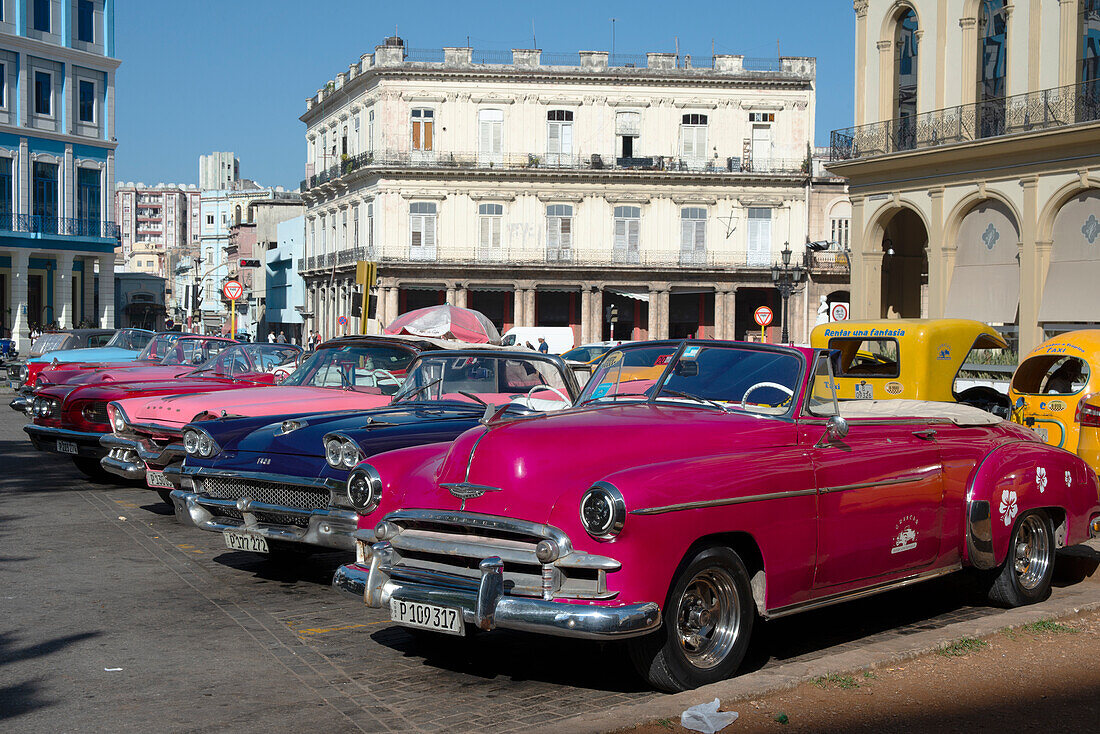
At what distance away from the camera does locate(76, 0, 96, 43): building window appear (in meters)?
48.8

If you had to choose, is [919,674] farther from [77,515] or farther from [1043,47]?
[1043,47]

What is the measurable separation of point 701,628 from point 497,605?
3.49 feet

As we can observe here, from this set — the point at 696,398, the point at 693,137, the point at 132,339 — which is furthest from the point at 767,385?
the point at 693,137

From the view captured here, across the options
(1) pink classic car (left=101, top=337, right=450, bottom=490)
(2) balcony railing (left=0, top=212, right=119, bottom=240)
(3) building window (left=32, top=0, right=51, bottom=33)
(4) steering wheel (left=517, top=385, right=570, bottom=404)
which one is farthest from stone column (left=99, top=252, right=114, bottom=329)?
(4) steering wheel (left=517, top=385, right=570, bottom=404)

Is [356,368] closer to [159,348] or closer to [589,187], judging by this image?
[159,348]

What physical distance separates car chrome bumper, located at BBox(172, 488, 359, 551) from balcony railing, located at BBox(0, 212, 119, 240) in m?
43.9

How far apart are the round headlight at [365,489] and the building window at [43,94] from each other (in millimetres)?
47487

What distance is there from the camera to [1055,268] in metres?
26.5

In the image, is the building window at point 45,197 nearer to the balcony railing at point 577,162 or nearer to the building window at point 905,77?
the balcony railing at point 577,162

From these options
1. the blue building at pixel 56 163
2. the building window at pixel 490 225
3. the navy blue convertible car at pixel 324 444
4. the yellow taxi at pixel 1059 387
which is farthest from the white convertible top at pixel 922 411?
the building window at pixel 490 225

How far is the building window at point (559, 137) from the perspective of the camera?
5388 centimetres

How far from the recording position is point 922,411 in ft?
25.2

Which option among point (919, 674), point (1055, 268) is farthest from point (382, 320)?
point (919, 674)

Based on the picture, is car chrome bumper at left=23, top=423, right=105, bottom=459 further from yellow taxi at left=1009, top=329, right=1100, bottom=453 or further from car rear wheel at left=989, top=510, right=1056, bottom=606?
yellow taxi at left=1009, top=329, right=1100, bottom=453
